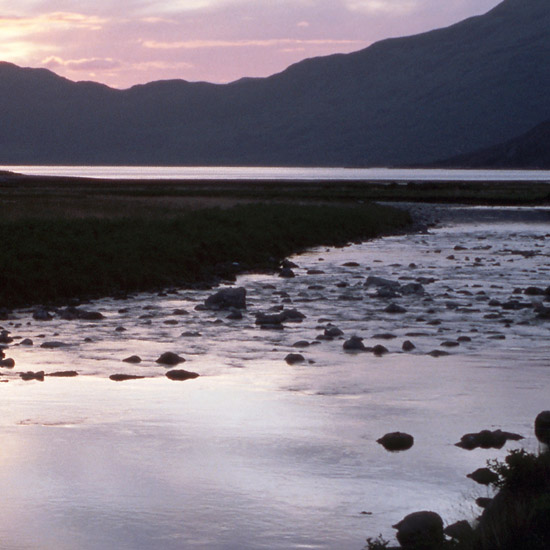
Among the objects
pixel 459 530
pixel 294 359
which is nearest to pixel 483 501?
pixel 459 530

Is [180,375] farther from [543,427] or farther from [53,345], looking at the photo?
[543,427]

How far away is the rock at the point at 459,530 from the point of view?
28.7 feet

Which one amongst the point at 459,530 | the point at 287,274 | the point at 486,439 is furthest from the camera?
the point at 287,274

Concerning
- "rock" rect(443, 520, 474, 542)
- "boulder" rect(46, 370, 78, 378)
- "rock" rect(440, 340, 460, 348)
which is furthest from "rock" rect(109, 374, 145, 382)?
"rock" rect(443, 520, 474, 542)

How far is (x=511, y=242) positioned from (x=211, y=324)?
3393 centimetres

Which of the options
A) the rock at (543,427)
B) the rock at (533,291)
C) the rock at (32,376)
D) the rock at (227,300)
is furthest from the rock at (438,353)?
the rock at (533,291)

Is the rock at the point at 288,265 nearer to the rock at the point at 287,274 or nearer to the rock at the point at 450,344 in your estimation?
the rock at the point at 287,274

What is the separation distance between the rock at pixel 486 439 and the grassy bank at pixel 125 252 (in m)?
16.2

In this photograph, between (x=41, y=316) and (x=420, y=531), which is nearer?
(x=420, y=531)

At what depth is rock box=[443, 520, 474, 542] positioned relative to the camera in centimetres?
874

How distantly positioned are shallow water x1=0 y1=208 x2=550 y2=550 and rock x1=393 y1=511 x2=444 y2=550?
22.7 inches

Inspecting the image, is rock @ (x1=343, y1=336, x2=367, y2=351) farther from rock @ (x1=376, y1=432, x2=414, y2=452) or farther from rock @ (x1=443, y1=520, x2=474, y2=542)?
rock @ (x1=443, y1=520, x2=474, y2=542)

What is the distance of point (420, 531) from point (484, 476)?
7.89ft

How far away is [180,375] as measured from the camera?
56.1 feet
